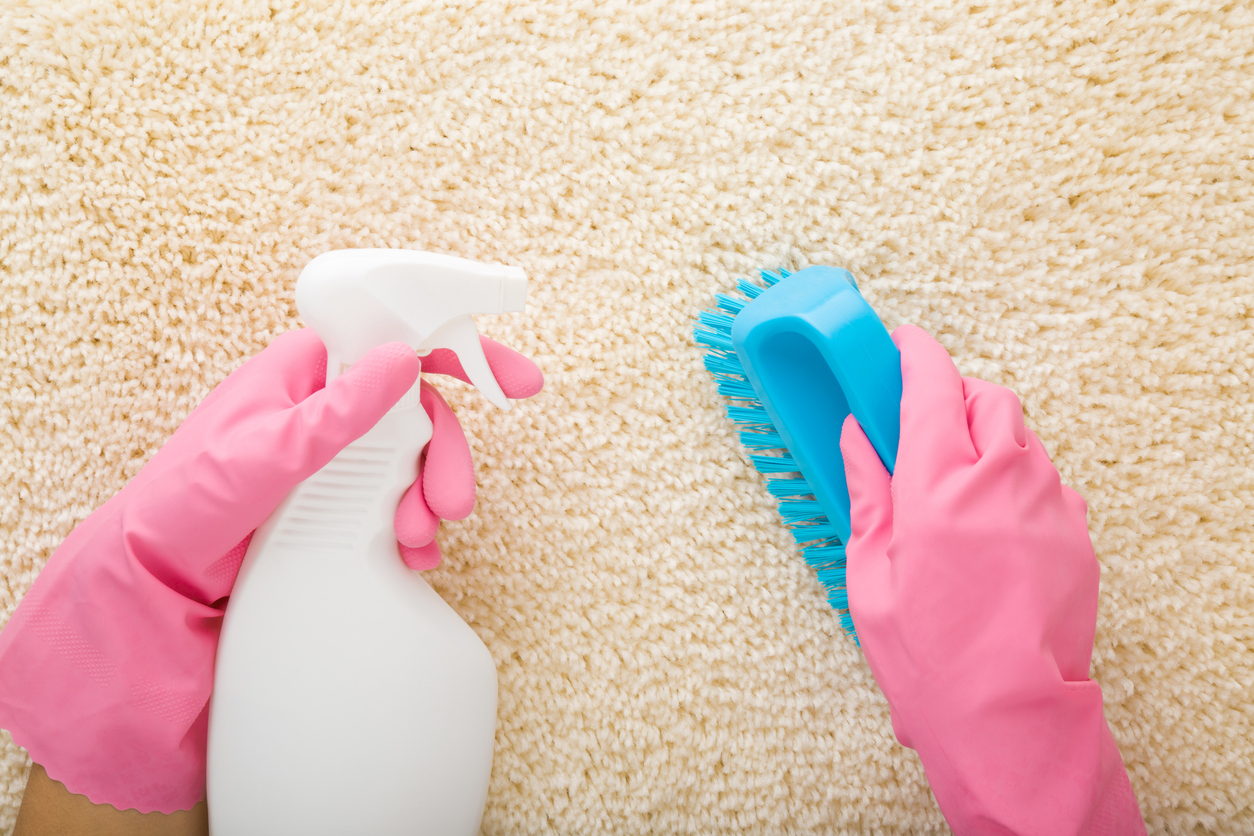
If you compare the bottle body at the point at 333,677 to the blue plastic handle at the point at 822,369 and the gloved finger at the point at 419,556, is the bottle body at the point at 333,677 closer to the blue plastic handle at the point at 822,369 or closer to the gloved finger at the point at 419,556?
the gloved finger at the point at 419,556

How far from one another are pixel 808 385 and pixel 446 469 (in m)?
0.32

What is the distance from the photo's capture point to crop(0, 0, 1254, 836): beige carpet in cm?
70

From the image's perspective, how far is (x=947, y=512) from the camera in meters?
0.55

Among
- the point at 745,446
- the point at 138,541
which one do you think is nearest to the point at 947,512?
the point at 745,446

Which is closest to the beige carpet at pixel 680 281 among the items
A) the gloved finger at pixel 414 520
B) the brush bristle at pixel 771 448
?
the brush bristle at pixel 771 448

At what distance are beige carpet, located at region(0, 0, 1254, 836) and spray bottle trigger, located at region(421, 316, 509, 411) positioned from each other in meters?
0.13

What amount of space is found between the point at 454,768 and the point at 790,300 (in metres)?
0.45

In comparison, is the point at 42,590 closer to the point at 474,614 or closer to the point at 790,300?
the point at 474,614

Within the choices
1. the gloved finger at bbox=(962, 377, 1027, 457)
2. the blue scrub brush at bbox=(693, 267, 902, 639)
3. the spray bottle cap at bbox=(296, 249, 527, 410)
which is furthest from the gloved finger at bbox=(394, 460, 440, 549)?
the gloved finger at bbox=(962, 377, 1027, 457)

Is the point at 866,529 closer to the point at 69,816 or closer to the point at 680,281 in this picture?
the point at 680,281

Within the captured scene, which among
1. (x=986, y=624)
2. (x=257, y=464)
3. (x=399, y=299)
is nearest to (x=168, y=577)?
(x=257, y=464)

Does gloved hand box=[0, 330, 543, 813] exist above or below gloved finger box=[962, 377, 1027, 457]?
above

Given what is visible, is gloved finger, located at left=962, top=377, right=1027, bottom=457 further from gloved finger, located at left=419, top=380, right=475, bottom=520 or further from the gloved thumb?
gloved finger, located at left=419, top=380, right=475, bottom=520

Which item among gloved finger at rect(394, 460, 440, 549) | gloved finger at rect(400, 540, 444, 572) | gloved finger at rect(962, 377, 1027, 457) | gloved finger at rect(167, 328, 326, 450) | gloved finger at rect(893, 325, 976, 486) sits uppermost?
gloved finger at rect(167, 328, 326, 450)
